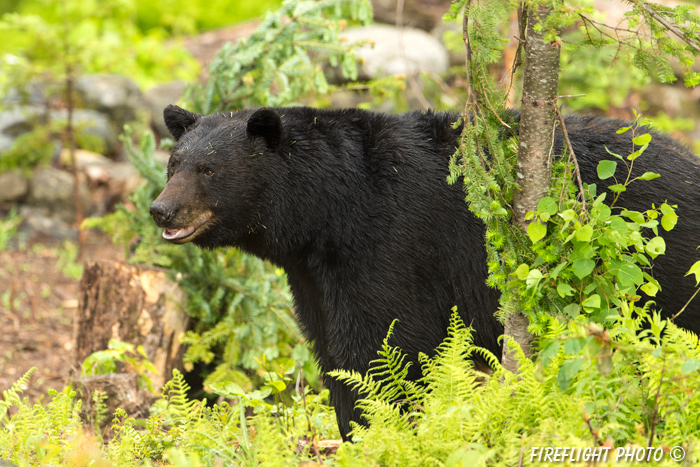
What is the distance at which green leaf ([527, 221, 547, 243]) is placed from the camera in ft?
10.0

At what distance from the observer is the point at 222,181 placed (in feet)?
12.9

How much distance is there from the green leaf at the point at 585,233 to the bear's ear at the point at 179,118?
98.8 inches

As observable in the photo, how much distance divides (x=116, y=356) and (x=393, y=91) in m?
4.03

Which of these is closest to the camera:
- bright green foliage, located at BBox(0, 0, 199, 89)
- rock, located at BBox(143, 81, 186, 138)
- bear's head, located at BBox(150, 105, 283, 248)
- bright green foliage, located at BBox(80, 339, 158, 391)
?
bear's head, located at BBox(150, 105, 283, 248)

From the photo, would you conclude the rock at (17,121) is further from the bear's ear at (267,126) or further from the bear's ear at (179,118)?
the bear's ear at (267,126)

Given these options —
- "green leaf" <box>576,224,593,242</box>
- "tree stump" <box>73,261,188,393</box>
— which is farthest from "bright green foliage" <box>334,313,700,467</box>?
"tree stump" <box>73,261,188,393</box>

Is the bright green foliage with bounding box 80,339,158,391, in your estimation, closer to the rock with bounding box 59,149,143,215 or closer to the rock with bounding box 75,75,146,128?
the rock with bounding box 59,149,143,215

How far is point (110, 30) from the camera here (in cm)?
1302

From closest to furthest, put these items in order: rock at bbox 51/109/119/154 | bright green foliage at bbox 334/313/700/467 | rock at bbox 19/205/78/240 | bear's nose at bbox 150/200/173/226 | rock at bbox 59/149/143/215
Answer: bright green foliage at bbox 334/313/700/467, bear's nose at bbox 150/200/173/226, rock at bbox 19/205/78/240, rock at bbox 59/149/143/215, rock at bbox 51/109/119/154

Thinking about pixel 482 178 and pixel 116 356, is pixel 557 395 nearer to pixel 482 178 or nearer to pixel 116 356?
pixel 482 178

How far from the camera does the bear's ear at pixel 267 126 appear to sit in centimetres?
382

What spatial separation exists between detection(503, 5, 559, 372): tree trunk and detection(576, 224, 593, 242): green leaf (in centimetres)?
36

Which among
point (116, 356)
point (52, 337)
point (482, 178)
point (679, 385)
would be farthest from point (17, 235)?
point (679, 385)

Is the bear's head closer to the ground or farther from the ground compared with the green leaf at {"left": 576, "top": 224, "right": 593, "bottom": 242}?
closer to the ground
